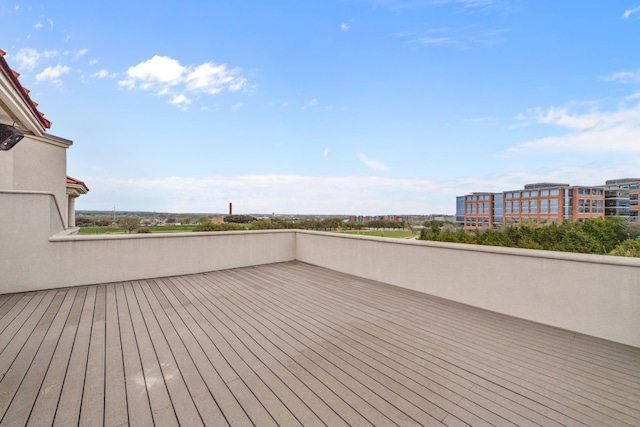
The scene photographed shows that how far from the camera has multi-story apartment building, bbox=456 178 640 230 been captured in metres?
51.8

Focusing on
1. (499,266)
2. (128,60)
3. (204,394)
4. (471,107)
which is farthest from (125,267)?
(471,107)

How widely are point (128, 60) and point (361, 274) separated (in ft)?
29.0

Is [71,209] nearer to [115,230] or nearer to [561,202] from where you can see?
[115,230]

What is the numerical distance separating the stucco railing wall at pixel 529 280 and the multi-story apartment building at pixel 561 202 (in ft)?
178

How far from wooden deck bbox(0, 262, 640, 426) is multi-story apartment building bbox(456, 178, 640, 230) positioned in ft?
182

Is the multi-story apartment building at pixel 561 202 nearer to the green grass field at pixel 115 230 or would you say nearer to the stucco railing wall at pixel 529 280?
the stucco railing wall at pixel 529 280

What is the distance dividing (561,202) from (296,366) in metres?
76.2

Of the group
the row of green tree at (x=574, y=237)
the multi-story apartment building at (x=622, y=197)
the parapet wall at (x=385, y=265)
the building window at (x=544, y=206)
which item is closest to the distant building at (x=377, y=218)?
the row of green tree at (x=574, y=237)

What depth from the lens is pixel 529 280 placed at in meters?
2.93

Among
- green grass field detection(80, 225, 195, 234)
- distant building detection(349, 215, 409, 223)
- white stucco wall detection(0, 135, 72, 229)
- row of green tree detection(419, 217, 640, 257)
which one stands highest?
white stucco wall detection(0, 135, 72, 229)

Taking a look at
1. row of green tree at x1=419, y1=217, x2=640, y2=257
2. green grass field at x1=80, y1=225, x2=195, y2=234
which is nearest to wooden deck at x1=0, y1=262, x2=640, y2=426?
green grass field at x1=80, y1=225, x2=195, y2=234

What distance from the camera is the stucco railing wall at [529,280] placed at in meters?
2.46

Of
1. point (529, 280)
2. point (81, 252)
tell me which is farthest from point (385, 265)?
point (81, 252)

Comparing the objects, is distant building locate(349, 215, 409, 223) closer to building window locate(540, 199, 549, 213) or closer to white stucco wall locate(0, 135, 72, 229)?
white stucco wall locate(0, 135, 72, 229)
